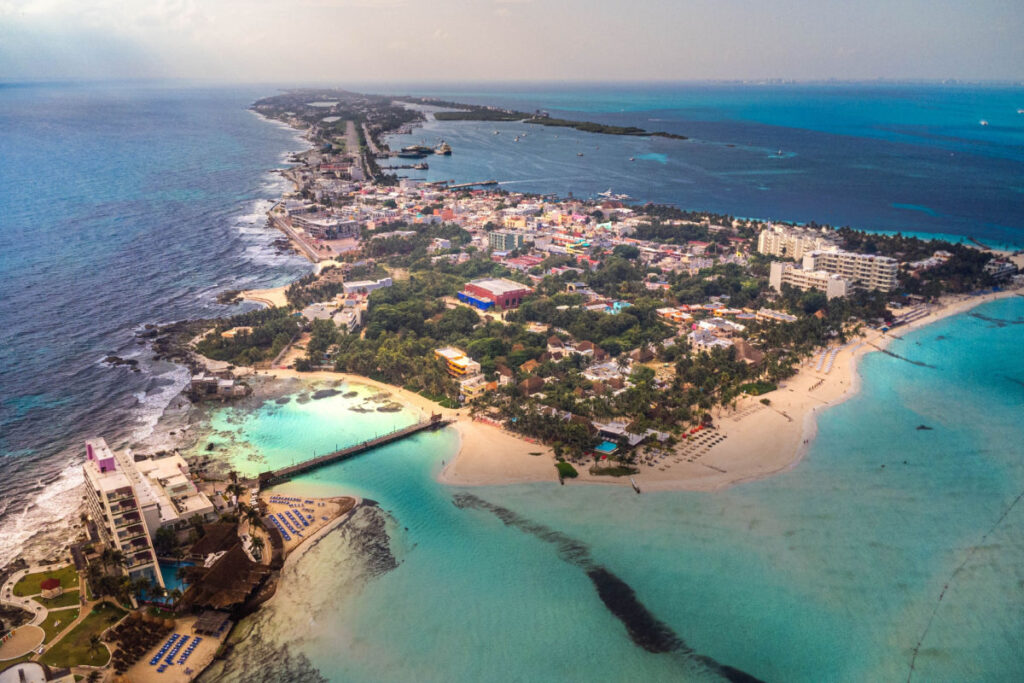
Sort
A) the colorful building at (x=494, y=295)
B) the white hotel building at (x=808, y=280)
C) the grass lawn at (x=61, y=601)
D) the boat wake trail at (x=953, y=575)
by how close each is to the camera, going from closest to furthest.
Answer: the boat wake trail at (x=953, y=575), the grass lawn at (x=61, y=601), the colorful building at (x=494, y=295), the white hotel building at (x=808, y=280)

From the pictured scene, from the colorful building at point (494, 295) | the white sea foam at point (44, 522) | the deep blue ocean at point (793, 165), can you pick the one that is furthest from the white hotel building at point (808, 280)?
the white sea foam at point (44, 522)

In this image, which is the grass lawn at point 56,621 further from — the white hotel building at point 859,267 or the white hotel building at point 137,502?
the white hotel building at point 859,267

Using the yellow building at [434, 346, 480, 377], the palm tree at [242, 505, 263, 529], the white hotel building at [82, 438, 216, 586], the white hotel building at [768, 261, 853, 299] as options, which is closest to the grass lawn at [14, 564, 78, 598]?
the white hotel building at [82, 438, 216, 586]

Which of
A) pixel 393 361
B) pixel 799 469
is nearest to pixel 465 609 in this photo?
pixel 799 469

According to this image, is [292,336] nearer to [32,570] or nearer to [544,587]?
[32,570]

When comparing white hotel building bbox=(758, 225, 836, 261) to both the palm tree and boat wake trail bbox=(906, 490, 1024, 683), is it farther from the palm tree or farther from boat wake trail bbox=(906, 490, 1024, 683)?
the palm tree

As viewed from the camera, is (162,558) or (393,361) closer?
(162,558)
